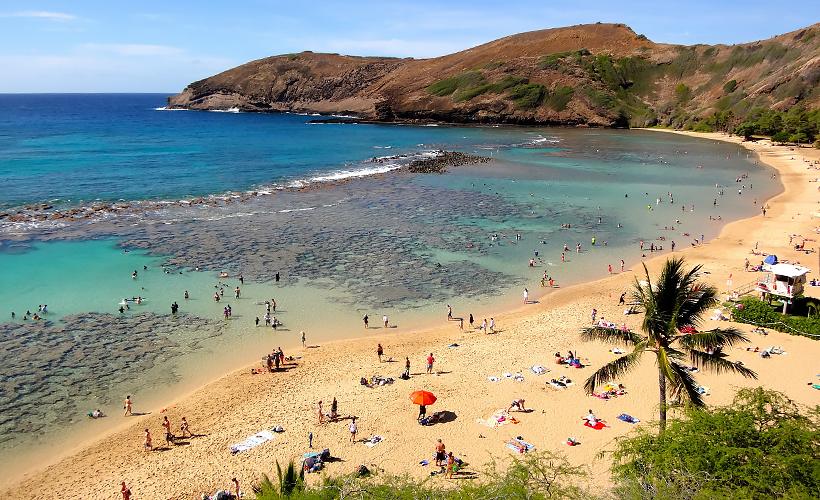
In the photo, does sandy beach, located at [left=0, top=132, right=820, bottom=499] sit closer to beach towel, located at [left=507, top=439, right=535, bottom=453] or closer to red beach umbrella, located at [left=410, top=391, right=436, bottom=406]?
beach towel, located at [left=507, top=439, right=535, bottom=453]

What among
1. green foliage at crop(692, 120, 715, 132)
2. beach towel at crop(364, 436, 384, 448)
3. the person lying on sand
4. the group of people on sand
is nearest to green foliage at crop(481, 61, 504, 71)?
green foliage at crop(692, 120, 715, 132)

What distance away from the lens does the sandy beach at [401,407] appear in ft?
56.5

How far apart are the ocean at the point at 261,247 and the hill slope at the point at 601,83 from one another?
49.8 meters

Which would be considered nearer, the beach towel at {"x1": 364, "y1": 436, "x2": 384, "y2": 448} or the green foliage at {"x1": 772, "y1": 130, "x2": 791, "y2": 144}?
the beach towel at {"x1": 364, "y1": 436, "x2": 384, "y2": 448}

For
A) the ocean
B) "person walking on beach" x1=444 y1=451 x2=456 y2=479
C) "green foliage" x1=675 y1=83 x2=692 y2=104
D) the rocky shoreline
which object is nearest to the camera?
"person walking on beach" x1=444 y1=451 x2=456 y2=479

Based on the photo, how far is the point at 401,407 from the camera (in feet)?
68.3

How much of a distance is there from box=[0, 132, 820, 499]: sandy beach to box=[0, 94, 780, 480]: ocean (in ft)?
5.43

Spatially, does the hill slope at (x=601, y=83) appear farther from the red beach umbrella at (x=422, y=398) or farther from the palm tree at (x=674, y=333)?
the red beach umbrella at (x=422, y=398)

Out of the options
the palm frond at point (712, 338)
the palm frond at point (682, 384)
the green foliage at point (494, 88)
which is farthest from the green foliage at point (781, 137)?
the palm frond at point (682, 384)

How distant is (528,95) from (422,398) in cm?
15049

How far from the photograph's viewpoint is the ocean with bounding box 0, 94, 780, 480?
24750 millimetres

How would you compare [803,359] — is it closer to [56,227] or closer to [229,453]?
[229,453]

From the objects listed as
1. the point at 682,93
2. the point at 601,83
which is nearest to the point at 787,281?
the point at 682,93

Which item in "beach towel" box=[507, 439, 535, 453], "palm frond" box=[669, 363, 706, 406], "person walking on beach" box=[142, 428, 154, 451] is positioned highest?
"palm frond" box=[669, 363, 706, 406]
